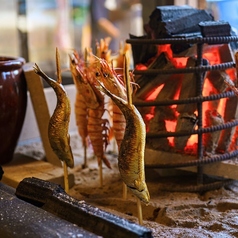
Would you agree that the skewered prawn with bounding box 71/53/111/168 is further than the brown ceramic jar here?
No

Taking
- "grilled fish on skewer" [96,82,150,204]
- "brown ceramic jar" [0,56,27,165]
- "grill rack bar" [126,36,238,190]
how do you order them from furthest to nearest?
"brown ceramic jar" [0,56,27,165], "grill rack bar" [126,36,238,190], "grilled fish on skewer" [96,82,150,204]

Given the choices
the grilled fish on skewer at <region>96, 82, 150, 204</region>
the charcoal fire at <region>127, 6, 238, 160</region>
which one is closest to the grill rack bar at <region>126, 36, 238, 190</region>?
the charcoal fire at <region>127, 6, 238, 160</region>

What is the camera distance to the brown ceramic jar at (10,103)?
4.97ft

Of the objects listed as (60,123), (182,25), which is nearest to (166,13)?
(182,25)

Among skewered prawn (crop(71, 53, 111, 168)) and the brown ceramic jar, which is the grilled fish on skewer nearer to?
skewered prawn (crop(71, 53, 111, 168))

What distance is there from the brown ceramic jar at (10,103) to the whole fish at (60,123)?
1.23 feet

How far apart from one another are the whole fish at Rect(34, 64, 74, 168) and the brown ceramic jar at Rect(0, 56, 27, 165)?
1.23 ft

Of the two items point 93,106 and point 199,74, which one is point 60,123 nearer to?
point 93,106

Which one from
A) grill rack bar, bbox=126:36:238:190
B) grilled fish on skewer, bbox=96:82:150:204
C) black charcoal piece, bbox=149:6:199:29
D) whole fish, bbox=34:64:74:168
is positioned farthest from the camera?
black charcoal piece, bbox=149:6:199:29

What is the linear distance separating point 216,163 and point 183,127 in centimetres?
15

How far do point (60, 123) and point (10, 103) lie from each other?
41 cm

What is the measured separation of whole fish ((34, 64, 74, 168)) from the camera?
116cm

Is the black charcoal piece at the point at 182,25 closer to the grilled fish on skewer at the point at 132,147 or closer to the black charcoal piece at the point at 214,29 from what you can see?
the black charcoal piece at the point at 214,29

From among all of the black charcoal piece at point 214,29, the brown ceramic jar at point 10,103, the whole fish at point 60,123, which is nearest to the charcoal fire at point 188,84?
the black charcoal piece at point 214,29
